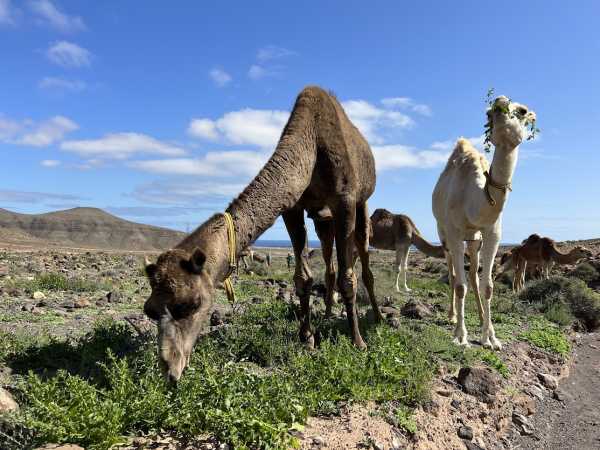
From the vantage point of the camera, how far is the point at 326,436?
3.53 m

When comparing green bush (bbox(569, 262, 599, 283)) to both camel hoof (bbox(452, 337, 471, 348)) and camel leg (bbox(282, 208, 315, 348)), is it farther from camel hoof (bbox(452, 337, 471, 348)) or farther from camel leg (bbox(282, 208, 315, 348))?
camel leg (bbox(282, 208, 315, 348))

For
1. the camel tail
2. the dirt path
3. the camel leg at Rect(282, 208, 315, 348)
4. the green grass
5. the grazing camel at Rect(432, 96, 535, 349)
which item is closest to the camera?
the dirt path

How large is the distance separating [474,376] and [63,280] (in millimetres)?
7930

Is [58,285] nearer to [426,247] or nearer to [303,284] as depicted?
[303,284]

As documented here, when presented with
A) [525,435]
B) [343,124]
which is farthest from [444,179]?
[525,435]

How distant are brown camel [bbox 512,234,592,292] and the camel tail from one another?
112 inches

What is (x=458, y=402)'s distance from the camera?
4812 millimetres

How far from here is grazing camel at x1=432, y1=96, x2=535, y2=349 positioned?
640 cm

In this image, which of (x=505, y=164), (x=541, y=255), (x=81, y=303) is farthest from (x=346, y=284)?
(x=541, y=255)

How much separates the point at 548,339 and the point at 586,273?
35.0ft

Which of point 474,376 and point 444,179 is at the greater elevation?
point 444,179

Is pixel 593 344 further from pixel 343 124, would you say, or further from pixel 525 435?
pixel 343 124

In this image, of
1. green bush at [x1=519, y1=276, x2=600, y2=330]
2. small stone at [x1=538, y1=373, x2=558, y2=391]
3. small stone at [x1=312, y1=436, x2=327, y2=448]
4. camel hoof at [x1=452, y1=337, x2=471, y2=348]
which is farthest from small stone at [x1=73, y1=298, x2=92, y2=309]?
green bush at [x1=519, y1=276, x2=600, y2=330]

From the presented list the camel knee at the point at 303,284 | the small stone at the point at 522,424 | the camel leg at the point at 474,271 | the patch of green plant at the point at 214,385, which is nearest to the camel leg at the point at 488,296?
the camel leg at the point at 474,271
